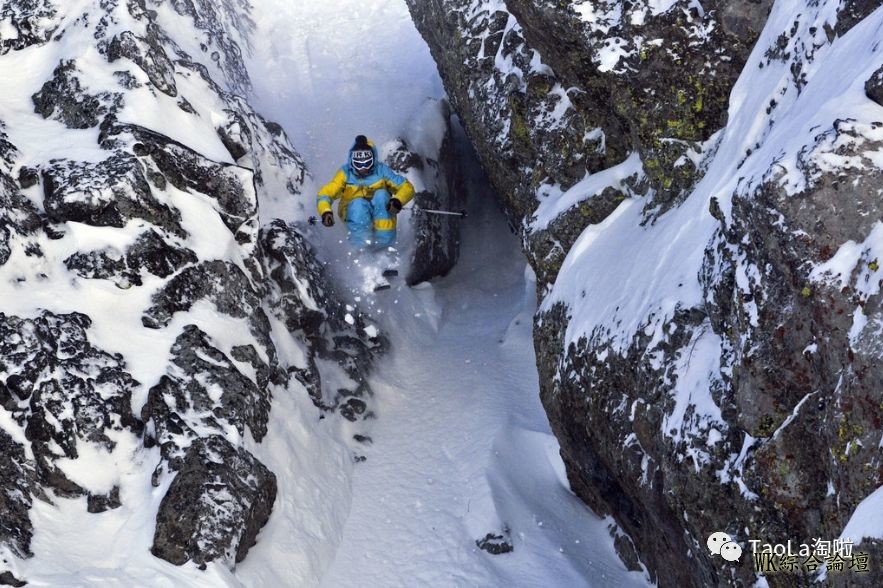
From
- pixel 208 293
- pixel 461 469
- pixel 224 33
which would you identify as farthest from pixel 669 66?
pixel 224 33

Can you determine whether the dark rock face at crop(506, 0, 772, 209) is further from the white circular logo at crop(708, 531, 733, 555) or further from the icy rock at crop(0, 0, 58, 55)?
the icy rock at crop(0, 0, 58, 55)

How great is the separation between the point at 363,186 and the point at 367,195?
182mm

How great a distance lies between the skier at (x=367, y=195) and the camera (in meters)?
15.9

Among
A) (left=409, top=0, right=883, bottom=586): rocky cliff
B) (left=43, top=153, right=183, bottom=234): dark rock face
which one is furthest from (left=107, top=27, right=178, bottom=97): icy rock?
(left=409, top=0, right=883, bottom=586): rocky cliff

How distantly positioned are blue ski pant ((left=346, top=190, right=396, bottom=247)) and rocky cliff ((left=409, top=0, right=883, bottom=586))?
2477mm

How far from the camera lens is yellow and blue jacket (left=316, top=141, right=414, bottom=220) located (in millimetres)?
16047

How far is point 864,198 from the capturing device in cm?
630

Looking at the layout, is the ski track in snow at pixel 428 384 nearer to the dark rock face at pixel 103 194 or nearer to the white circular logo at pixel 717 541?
the white circular logo at pixel 717 541

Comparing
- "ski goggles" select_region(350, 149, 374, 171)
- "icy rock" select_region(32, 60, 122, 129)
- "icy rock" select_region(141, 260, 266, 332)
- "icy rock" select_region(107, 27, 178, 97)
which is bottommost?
"icy rock" select_region(141, 260, 266, 332)

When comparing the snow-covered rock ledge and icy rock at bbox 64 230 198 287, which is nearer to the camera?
the snow-covered rock ledge

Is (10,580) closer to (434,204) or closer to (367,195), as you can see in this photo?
(367,195)

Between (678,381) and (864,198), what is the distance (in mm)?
2785

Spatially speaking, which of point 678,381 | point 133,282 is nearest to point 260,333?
point 133,282

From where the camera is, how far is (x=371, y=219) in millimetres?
16141
